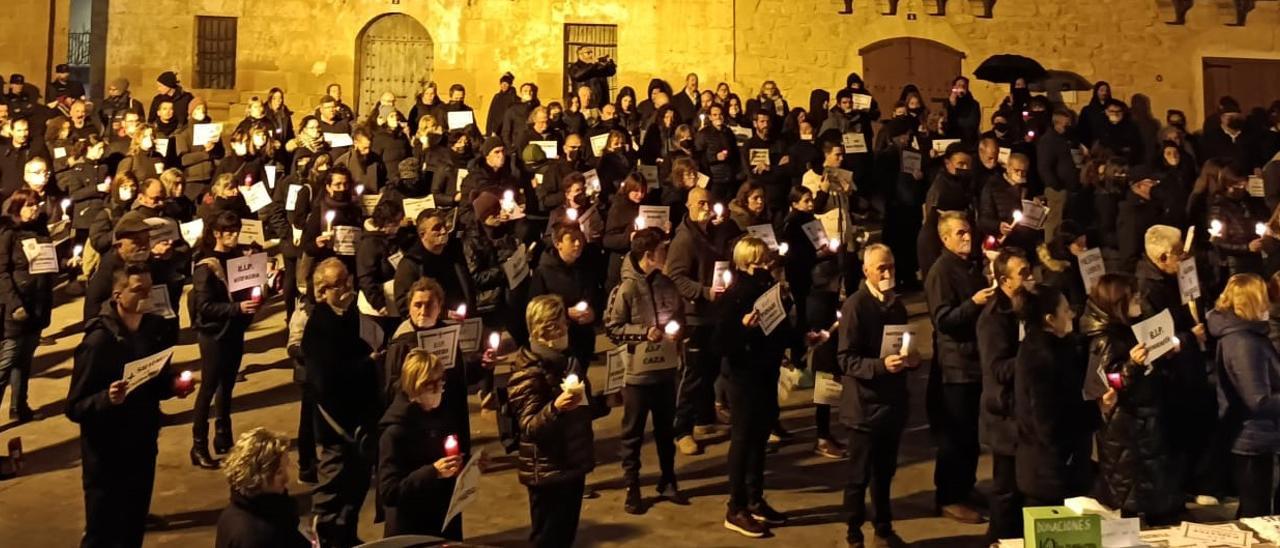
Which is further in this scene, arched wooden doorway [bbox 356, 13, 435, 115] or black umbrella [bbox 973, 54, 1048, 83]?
arched wooden doorway [bbox 356, 13, 435, 115]

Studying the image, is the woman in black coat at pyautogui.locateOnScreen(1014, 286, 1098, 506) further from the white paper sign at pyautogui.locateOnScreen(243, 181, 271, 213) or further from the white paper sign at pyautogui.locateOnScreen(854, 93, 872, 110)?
the white paper sign at pyautogui.locateOnScreen(854, 93, 872, 110)

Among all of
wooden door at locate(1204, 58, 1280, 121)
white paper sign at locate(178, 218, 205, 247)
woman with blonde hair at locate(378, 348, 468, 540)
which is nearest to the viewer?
woman with blonde hair at locate(378, 348, 468, 540)

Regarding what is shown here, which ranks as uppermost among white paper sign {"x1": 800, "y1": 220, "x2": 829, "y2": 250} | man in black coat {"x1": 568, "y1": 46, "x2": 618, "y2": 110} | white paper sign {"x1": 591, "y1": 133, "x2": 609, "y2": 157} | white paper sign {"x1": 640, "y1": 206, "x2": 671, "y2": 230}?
man in black coat {"x1": 568, "y1": 46, "x2": 618, "y2": 110}

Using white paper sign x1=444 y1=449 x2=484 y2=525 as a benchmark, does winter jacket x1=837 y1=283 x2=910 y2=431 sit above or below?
above

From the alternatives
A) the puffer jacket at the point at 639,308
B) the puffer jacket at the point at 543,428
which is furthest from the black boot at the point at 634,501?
the puffer jacket at the point at 543,428

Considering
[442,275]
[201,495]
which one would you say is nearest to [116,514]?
[201,495]

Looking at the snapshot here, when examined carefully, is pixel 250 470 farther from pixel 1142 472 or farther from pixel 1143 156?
pixel 1143 156

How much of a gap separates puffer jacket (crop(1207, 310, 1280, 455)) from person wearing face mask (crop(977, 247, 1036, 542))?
1.54m

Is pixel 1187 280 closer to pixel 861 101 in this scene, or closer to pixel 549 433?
pixel 549 433

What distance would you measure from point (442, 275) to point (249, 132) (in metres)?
6.06

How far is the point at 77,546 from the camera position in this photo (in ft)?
25.6

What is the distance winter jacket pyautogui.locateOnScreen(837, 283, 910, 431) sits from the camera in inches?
289

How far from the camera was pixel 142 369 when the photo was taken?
6.47 meters

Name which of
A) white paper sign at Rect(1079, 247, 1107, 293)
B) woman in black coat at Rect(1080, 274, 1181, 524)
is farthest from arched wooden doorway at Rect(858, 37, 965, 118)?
woman in black coat at Rect(1080, 274, 1181, 524)
